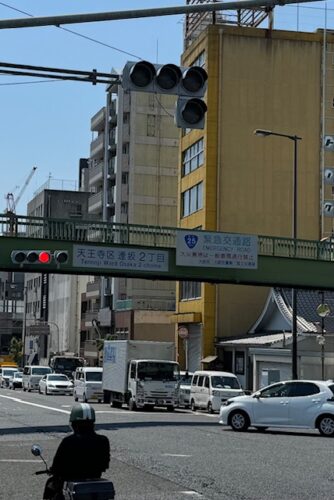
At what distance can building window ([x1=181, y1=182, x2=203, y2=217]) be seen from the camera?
193 ft

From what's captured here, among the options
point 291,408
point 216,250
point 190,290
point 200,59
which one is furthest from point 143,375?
point 200,59

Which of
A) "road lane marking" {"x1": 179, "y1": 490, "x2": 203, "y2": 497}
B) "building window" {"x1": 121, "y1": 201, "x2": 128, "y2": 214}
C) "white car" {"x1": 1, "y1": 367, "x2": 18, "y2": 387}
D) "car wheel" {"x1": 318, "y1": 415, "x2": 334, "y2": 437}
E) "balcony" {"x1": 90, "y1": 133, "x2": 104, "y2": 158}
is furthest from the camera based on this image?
"balcony" {"x1": 90, "y1": 133, "x2": 104, "y2": 158}

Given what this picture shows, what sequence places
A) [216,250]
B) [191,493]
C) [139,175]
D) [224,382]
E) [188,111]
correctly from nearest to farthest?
[188,111], [191,493], [216,250], [224,382], [139,175]

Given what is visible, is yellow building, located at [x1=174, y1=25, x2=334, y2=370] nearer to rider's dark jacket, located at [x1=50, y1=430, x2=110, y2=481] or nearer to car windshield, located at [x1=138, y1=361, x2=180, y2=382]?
car windshield, located at [x1=138, y1=361, x2=180, y2=382]

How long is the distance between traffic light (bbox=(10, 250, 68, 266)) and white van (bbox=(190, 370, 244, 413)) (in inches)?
422

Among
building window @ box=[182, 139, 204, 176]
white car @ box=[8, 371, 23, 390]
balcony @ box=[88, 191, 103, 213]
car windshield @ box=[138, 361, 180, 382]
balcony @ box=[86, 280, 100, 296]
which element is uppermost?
balcony @ box=[88, 191, 103, 213]

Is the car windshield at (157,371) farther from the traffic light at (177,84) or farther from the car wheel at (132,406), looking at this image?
the traffic light at (177,84)

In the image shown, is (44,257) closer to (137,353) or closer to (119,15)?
(137,353)

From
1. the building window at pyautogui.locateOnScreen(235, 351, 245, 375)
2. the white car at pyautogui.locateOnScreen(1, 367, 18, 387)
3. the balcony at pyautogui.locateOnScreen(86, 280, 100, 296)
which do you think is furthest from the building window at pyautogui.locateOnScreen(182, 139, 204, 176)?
the balcony at pyautogui.locateOnScreen(86, 280, 100, 296)

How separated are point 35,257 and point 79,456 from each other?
23253 mm

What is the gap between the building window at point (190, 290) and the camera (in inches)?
2319

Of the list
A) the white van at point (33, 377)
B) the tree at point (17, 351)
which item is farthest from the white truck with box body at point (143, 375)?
the tree at point (17, 351)

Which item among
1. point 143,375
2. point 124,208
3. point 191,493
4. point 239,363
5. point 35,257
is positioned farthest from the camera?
point 124,208

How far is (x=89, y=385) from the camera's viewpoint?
47.2 meters
